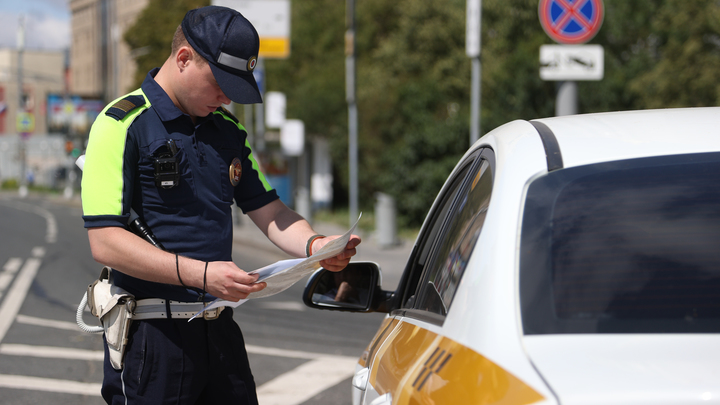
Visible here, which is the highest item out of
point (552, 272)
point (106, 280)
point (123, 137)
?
point (123, 137)

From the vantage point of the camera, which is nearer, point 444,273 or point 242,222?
point 444,273

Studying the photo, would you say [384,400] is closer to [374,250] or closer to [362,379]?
[362,379]

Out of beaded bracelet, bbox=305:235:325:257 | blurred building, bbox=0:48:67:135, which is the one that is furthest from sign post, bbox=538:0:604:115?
blurred building, bbox=0:48:67:135

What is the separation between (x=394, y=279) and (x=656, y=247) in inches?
379

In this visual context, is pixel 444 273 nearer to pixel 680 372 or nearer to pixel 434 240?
pixel 434 240

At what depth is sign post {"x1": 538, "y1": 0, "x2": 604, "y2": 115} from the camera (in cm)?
871

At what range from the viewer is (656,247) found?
1562mm

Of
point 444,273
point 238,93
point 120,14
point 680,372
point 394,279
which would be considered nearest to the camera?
point 680,372

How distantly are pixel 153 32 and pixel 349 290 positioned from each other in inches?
1856

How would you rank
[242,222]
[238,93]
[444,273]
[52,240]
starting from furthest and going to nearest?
[242,222], [52,240], [238,93], [444,273]

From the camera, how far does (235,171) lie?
2588 millimetres

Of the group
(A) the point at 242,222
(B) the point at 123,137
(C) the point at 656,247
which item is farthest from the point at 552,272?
(A) the point at 242,222

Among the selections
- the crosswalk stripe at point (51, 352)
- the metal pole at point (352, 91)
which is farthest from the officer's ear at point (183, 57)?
the metal pole at point (352, 91)

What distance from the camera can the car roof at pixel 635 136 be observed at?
168cm
